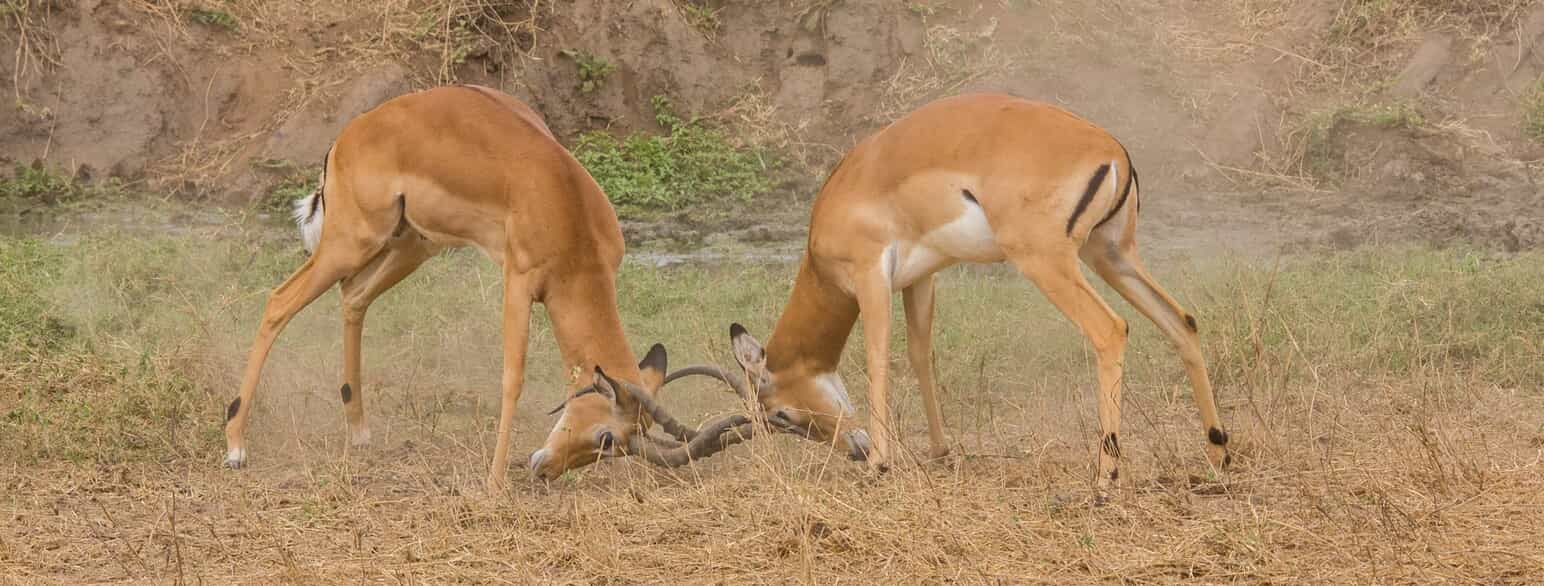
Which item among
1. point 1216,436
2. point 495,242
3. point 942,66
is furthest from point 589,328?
point 942,66

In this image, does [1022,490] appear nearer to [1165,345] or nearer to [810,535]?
[810,535]

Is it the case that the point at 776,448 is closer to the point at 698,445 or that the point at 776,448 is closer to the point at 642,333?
the point at 698,445

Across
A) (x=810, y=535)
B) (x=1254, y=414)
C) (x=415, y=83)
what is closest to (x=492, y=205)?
(x=810, y=535)

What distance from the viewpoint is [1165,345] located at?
25.1ft

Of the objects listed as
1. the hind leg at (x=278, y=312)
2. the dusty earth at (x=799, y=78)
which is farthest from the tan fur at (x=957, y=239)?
the dusty earth at (x=799, y=78)

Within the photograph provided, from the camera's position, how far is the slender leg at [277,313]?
646 cm

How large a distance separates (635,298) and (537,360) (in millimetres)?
929

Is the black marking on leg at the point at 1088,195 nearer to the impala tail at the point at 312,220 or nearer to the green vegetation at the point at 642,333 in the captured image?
the green vegetation at the point at 642,333

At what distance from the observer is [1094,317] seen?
5.50 metres

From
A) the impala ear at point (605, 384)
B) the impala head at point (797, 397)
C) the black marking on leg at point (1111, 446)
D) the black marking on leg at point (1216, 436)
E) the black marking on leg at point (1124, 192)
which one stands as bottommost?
the impala head at point (797, 397)

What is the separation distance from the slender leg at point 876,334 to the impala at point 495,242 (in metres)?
0.50

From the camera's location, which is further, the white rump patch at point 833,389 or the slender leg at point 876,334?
the white rump patch at point 833,389

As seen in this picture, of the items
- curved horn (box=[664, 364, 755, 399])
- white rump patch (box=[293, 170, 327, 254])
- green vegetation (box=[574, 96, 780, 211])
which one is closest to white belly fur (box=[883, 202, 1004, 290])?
curved horn (box=[664, 364, 755, 399])

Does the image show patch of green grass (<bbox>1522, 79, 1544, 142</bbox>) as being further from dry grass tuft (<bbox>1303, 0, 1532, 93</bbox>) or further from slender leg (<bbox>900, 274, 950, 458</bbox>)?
slender leg (<bbox>900, 274, 950, 458</bbox>)
